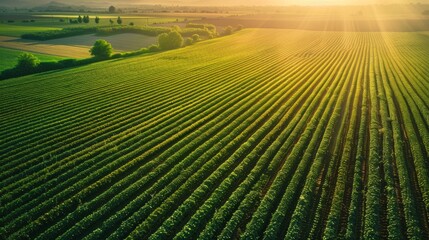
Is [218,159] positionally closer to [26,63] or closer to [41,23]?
[26,63]

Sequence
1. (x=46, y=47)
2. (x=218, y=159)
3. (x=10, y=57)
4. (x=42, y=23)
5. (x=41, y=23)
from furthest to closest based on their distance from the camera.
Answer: (x=42, y=23) → (x=41, y=23) → (x=46, y=47) → (x=10, y=57) → (x=218, y=159)

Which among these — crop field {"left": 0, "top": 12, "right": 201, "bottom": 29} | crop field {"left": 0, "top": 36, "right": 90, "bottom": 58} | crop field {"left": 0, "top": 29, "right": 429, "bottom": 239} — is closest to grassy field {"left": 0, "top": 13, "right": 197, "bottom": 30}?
crop field {"left": 0, "top": 12, "right": 201, "bottom": 29}

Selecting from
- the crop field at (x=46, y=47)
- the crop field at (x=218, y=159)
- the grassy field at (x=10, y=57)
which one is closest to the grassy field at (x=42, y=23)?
the crop field at (x=46, y=47)

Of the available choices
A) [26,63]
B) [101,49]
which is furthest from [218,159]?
[101,49]

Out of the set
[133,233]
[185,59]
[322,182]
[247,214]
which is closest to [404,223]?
[322,182]

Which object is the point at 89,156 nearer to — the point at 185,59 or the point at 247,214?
the point at 247,214
